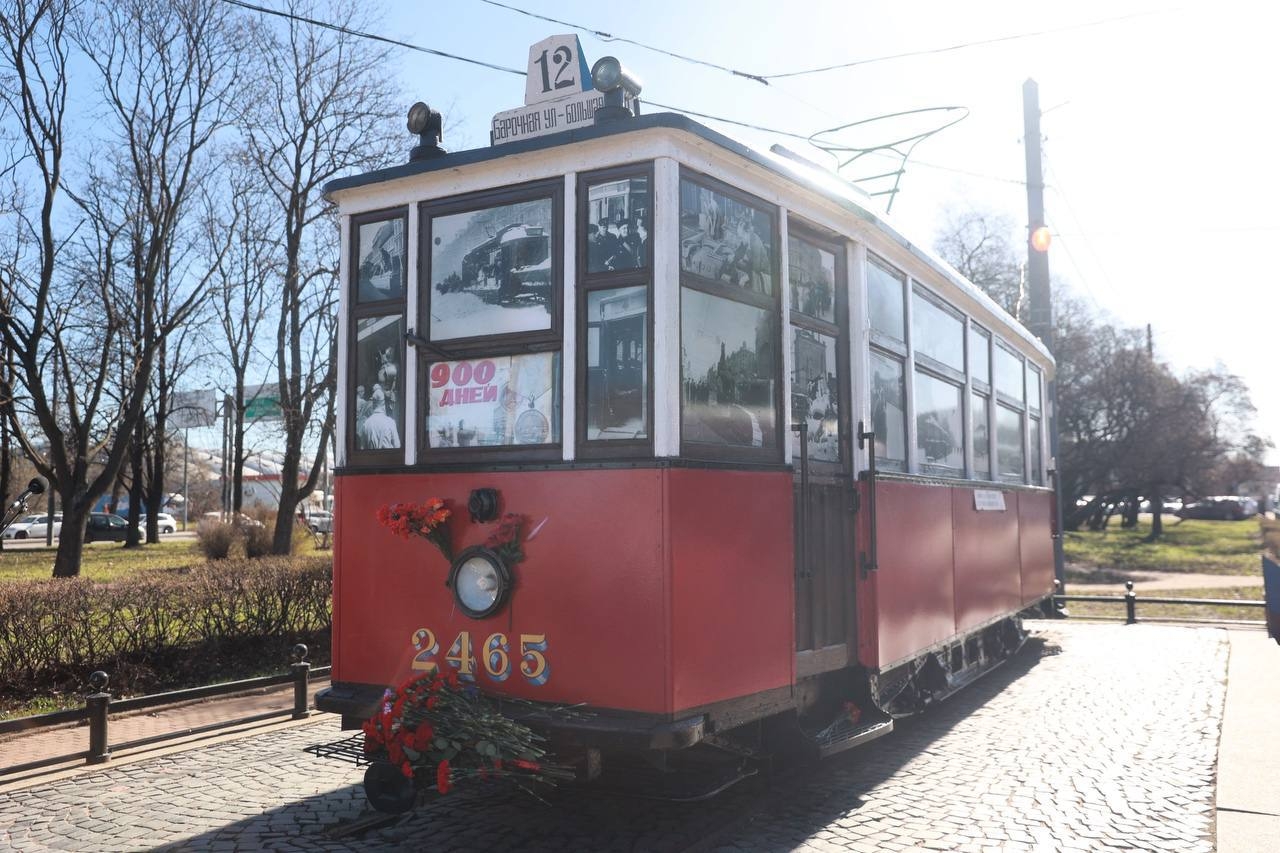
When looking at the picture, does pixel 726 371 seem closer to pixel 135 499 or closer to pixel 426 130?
pixel 426 130

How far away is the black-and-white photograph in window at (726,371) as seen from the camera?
4891 millimetres

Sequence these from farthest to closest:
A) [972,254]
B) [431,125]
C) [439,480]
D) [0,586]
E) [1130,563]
Result: 1. [972,254]
2. [1130,563]
3. [0,586]
4. [431,125]
5. [439,480]

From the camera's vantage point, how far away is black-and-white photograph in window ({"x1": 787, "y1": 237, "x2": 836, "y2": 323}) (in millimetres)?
5828

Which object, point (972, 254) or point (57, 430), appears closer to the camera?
point (57, 430)

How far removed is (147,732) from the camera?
7.86 metres

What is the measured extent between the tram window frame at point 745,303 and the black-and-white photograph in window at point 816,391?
9.6 inches

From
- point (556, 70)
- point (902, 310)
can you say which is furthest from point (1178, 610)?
point (556, 70)

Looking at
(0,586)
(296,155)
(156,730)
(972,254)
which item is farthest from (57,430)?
(972,254)

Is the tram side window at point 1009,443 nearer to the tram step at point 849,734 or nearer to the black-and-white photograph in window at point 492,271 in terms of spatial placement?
the tram step at point 849,734

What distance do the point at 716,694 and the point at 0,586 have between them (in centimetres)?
741

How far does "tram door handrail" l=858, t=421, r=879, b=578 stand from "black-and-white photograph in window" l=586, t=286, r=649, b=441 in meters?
1.91

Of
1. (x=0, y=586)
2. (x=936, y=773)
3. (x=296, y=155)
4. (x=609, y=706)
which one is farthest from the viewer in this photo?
(x=296, y=155)

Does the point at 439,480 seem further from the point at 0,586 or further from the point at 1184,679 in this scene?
the point at 1184,679

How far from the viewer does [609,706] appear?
15.4ft
